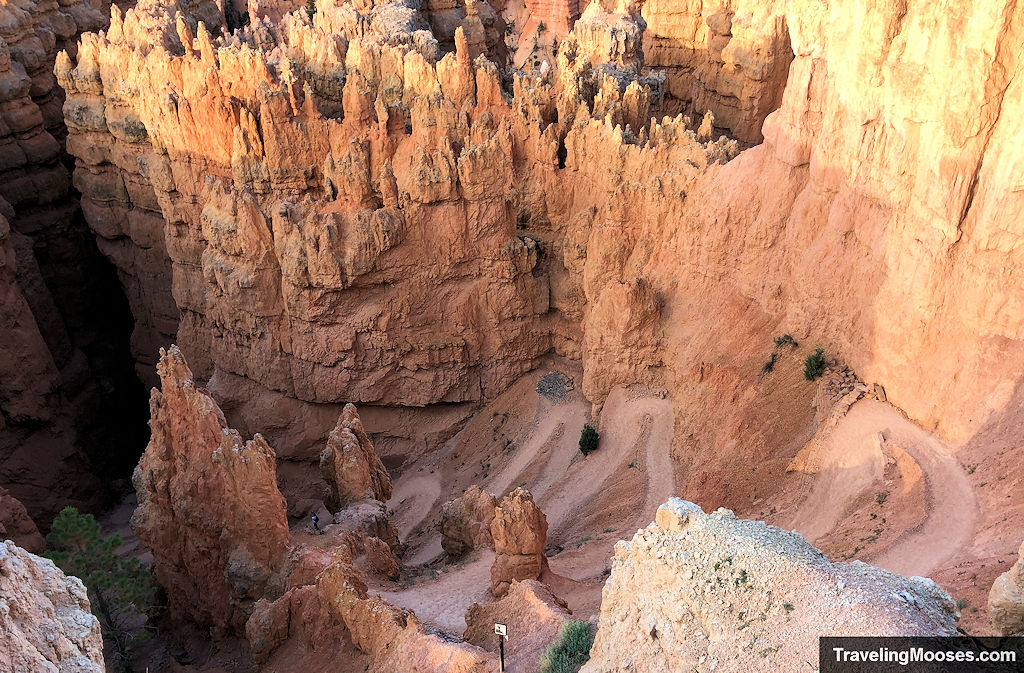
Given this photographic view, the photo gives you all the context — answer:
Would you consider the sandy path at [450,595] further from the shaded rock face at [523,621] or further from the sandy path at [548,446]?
the sandy path at [548,446]

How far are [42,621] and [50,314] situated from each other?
4219cm

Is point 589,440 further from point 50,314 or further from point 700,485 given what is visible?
point 50,314

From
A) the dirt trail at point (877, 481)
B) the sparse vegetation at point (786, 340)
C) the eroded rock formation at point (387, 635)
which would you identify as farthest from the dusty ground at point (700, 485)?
the eroded rock formation at point (387, 635)

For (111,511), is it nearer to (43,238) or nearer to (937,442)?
(43,238)

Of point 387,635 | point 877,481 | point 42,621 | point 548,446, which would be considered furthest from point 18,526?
point 877,481

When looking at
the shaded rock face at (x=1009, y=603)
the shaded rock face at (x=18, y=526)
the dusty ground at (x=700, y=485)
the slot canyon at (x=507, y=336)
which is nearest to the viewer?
the shaded rock face at (x=1009, y=603)

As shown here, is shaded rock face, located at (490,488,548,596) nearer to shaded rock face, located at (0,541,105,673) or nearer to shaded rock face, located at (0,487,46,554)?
shaded rock face, located at (0,541,105,673)

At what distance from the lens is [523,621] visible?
19344 millimetres

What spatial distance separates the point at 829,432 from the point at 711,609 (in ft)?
43.0

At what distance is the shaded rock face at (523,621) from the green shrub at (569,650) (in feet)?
2.50

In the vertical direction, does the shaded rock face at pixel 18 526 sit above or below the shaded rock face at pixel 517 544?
below

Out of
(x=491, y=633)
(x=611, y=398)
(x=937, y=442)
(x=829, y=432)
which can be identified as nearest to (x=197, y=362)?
(x=611, y=398)

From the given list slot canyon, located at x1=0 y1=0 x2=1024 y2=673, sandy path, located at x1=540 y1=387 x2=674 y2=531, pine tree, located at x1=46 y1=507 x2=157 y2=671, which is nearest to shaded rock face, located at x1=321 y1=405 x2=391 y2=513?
slot canyon, located at x1=0 y1=0 x2=1024 y2=673

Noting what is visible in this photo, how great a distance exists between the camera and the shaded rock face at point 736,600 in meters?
11.1
